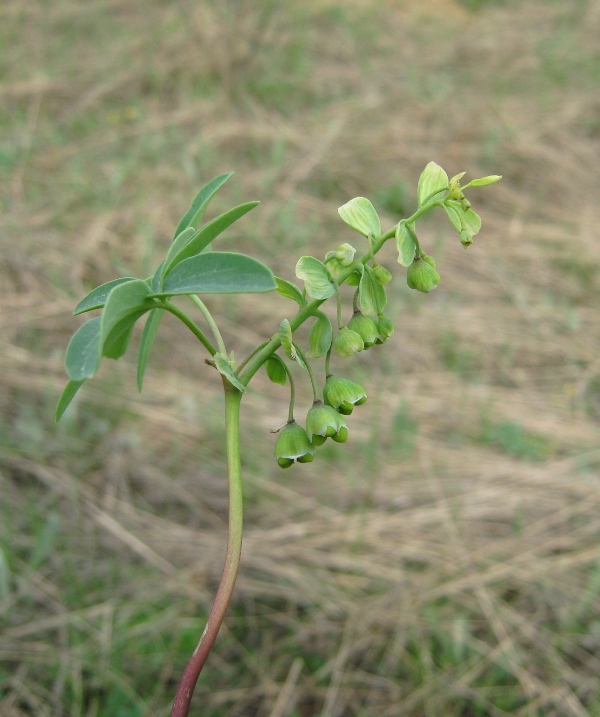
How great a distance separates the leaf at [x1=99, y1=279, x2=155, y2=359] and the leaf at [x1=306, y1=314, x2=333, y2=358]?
15 cm

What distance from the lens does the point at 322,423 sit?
2.34 ft

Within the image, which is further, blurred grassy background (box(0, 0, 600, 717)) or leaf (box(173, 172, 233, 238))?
blurred grassy background (box(0, 0, 600, 717))

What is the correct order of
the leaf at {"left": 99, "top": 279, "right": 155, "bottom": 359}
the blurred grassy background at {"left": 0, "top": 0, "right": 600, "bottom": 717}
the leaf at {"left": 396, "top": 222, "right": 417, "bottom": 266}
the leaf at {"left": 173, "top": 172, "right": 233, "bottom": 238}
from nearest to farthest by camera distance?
the leaf at {"left": 99, "top": 279, "right": 155, "bottom": 359} < the leaf at {"left": 396, "top": 222, "right": 417, "bottom": 266} < the leaf at {"left": 173, "top": 172, "right": 233, "bottom": 238} < the blurred grassy background at {"left": 0, "top": 0, "right": 600, "bottom": 717}

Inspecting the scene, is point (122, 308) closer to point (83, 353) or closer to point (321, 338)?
point (83, 353)

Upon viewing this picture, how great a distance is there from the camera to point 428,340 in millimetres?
3031

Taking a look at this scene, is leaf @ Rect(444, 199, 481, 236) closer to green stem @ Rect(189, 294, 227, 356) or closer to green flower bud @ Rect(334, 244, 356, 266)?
green flower bud @ Rect(334, 244, 356, 266)

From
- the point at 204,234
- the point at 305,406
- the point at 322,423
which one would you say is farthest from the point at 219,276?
the point at 305,406

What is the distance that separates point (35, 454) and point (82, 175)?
1754mm

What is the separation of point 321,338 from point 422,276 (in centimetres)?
11

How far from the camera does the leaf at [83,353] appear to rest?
1.97 feet

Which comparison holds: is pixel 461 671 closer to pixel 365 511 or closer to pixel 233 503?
pixel 365 511

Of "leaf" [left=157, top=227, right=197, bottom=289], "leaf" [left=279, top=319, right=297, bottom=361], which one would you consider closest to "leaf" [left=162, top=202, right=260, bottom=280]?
"leaf" [left=157, top=227, right=197, bottom=289]

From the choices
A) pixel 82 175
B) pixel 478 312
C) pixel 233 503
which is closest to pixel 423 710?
pixel 233 503

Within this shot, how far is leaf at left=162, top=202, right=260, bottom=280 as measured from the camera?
0.67 metres
